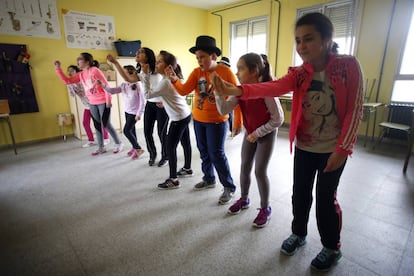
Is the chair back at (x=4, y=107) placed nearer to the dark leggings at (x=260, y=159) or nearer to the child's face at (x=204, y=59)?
the child's face at (x=204, y=59)

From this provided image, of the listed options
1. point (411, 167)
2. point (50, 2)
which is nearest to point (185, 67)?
point (50, 2)

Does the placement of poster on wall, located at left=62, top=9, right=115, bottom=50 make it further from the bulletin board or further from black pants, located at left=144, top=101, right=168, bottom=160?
black pants, located at left=144, top=101, right=168, bottom=160

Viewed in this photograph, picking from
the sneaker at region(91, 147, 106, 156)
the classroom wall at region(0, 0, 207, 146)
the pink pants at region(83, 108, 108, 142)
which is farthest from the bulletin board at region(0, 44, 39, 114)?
the sneaker at region(91, 147, 106, 156)

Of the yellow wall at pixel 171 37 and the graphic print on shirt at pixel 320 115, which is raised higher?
the yellow wall at pixel 171 37

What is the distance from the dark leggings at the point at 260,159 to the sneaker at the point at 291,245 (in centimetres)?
33

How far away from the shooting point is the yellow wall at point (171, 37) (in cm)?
381

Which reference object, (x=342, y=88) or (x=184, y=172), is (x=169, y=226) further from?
(x=342, y=88)

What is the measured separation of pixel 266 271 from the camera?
145 centimetres

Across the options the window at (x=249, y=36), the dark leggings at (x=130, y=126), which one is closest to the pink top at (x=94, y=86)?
the dark leggings at (x=130, y=126)

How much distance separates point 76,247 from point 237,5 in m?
5.87

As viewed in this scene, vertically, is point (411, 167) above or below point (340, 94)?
below

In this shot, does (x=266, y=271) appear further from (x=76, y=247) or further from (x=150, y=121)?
(x=150, y=121)

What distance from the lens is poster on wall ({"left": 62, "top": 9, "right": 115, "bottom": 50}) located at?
14.1 feet

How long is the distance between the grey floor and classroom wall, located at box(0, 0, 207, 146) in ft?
4.64
